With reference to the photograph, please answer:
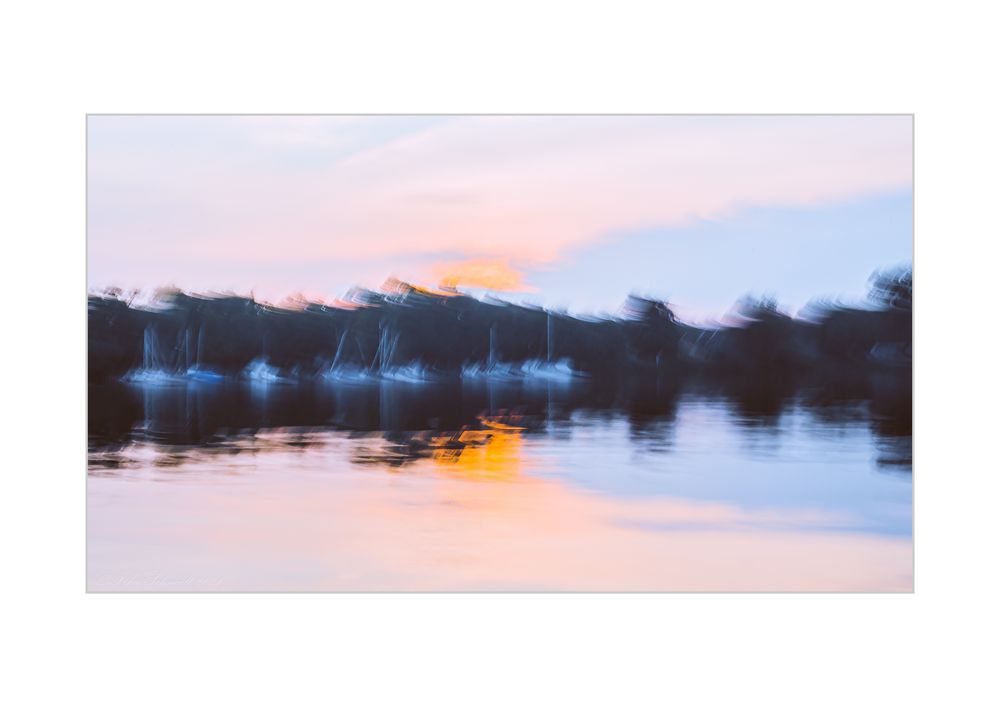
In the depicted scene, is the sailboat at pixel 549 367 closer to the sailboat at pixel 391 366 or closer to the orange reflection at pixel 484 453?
the orange reflection at pixel 484 453

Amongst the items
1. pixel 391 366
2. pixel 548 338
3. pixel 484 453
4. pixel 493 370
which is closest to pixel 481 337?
pixel 493 370

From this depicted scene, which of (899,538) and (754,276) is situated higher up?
(754,276)

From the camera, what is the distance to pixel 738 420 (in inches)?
292

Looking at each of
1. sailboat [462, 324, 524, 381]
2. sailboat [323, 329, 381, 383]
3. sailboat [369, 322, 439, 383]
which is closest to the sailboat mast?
sailboat [462, 324, 524, 381]

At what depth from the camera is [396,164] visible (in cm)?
751

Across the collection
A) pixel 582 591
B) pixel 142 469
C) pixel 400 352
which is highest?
pixel 400 352

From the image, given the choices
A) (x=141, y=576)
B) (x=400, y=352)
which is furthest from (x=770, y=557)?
A: (x=141, y=576)

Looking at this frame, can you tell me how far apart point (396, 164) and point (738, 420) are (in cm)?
255

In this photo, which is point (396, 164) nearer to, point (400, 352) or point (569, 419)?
point (400, 352)

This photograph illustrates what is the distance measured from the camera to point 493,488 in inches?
293

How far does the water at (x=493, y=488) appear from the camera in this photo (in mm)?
7348

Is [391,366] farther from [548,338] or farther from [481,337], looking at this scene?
[548,338]
